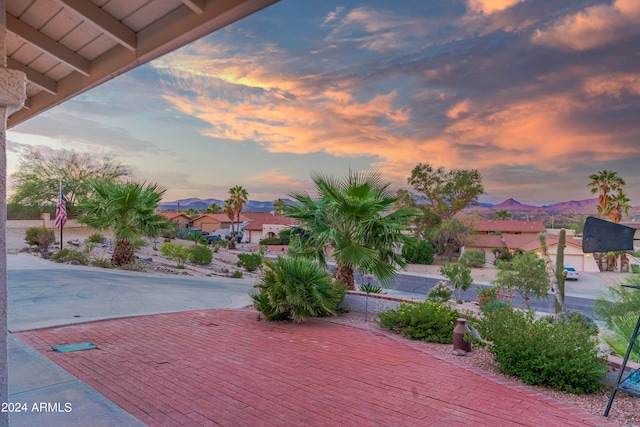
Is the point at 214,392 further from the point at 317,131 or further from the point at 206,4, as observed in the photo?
the point at 317,131

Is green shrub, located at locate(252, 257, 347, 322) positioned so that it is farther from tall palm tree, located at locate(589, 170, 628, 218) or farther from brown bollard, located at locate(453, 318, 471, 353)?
tall palm tree, located at locate(589, 170, 628, 218)

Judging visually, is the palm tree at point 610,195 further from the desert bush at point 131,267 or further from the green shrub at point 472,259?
the desert bush at point 131,267

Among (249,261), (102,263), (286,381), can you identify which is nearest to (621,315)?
(286,381)

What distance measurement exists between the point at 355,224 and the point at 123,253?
1162cm

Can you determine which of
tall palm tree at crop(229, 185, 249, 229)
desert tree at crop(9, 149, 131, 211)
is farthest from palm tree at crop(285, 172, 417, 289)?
tall palm tree at crop(229, 185, 249, 229)

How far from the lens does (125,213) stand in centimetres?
1623

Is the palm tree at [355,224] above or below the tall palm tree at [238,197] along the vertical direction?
below

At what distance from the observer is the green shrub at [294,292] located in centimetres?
786

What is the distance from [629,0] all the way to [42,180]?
4466cm

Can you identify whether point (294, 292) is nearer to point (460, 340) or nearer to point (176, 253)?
point (460, 340)

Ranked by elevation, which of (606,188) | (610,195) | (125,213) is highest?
(606,188)

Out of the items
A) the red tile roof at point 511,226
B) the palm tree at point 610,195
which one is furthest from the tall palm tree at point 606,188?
the red tile roof at point 511,226

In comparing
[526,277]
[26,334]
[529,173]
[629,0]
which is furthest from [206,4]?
[529,173]

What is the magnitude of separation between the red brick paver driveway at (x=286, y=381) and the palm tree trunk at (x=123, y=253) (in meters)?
10.4
